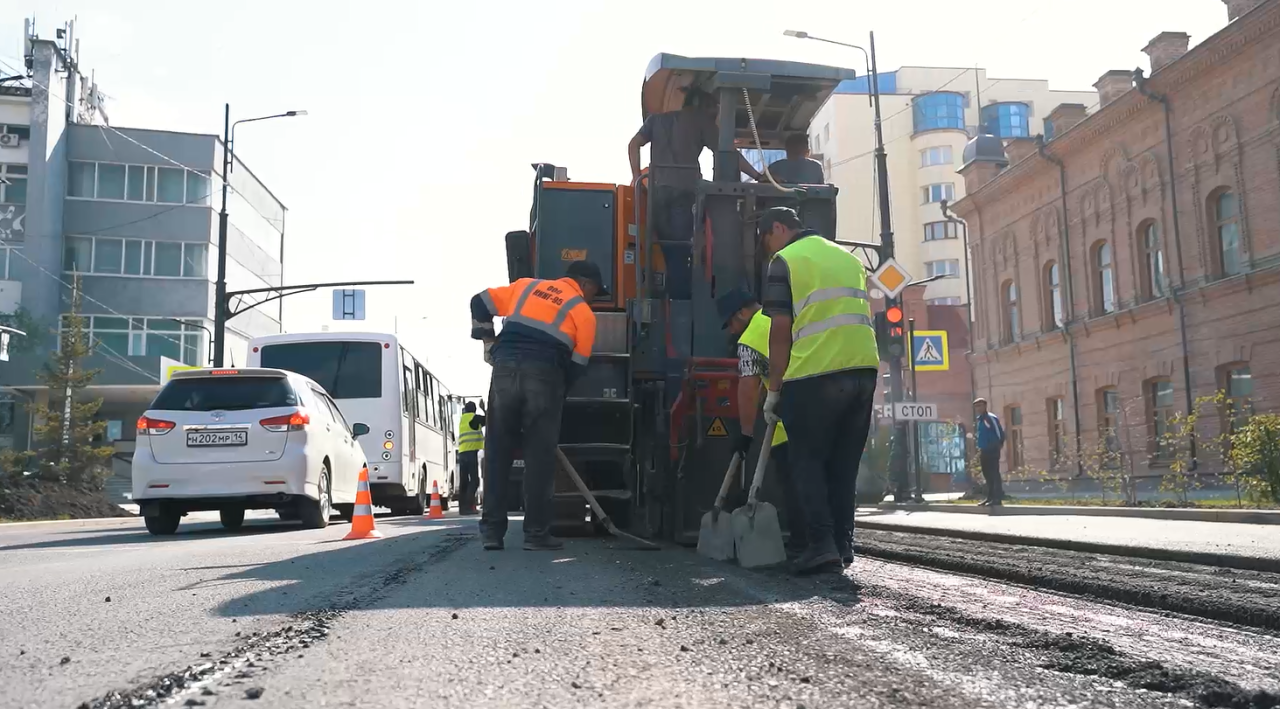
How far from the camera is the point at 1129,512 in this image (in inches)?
637

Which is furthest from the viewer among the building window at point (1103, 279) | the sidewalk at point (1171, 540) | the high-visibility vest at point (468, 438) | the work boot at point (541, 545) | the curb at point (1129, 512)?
the building window at point (1103, 279)

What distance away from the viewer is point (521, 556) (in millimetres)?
6980

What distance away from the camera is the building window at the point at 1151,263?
2669 cm

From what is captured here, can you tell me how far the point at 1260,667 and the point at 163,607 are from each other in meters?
3.85

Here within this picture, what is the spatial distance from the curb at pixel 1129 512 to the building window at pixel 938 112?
48.0 m

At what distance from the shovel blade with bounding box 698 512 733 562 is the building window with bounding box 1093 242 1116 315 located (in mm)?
24487

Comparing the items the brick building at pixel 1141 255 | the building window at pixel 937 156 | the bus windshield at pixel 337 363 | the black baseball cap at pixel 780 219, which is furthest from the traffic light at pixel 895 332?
the building window at pixel 937 156

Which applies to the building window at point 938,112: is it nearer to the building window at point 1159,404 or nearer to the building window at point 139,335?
the building window at point 1159,404

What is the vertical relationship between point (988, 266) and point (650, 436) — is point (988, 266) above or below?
above

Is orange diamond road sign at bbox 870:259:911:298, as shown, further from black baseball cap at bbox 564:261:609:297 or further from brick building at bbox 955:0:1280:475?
black baseball cap at bbox 564:261:609:297

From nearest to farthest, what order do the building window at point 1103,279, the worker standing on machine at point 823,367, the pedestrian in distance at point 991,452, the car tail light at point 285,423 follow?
the worker standing on machine at point 823,367 → the car tail light at point 285,423 → the pedestrian in distance at point 991,452 → the building window at point 1103,279

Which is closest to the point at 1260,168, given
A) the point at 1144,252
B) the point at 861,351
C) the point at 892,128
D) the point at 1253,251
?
the point at 1253,251

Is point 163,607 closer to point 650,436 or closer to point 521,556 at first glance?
point 521,556

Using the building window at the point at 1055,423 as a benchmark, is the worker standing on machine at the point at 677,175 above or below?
above
